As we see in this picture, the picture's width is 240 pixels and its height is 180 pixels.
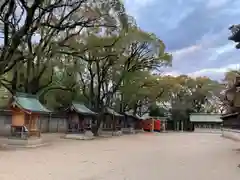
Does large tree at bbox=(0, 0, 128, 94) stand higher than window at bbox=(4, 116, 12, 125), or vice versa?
large tree at bbox=(0, 0, 128, 94)

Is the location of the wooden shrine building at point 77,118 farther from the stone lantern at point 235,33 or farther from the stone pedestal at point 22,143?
the stone lantern at point 235,33

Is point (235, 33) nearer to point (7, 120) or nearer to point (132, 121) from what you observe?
point (7, 120)

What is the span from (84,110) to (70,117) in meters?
1.45

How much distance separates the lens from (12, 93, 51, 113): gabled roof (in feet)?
55.6

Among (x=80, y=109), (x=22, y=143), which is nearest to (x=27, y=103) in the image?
(x=22, y=143)

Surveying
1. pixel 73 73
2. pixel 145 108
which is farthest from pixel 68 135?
pixel 145 108

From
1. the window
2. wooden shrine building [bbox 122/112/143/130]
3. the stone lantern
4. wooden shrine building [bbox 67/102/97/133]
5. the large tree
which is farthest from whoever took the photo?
wooden shrine building [bbox 122/112/143/130]

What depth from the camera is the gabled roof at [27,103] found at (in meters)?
17.0

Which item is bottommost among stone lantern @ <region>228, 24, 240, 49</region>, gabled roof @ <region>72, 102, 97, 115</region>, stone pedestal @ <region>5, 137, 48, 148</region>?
stone pedestal @ <region>5, 137, 48, 148</region>

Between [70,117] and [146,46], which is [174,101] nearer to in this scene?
[146,46]

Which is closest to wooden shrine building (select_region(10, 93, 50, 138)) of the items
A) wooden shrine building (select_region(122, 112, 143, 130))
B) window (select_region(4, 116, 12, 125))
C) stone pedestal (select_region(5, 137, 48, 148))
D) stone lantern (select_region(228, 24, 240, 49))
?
stone pedestal (select_region(5, 137, 48, 148))

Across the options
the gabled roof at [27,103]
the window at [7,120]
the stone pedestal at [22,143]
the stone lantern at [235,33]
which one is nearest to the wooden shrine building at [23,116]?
the gabled roof at [27,103]

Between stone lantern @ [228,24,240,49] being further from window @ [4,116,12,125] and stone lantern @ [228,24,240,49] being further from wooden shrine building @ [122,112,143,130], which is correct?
wooden shrine building @ [122,112,143,130]

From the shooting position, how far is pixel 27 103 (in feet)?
57.8
